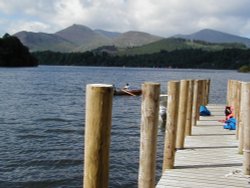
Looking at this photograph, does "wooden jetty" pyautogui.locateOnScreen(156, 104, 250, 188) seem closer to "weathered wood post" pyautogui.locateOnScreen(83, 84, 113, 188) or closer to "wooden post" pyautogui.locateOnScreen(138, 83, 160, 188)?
"wooden post" pyautogui.locateOnScreen(138, 83, 160, 188)

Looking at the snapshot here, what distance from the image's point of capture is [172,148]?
9.13 meters

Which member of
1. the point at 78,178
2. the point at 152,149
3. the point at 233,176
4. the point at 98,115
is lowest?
the point at 78,178

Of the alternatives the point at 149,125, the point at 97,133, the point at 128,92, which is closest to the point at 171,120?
the point at 149,125

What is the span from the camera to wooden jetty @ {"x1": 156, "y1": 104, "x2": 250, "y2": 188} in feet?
26.3

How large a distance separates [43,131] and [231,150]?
40.7 ft

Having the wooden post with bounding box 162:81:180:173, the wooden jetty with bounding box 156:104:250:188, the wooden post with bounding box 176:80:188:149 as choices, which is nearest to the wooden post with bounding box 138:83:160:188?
the wooden jetty with bounding box 156:104:250:188

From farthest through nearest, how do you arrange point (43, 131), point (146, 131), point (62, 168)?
point (43, 131)
point (62, 168)
point (146, 131)

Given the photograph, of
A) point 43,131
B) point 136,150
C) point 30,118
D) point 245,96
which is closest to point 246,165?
point 245,96

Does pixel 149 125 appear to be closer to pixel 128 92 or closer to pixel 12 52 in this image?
pixel 128 92

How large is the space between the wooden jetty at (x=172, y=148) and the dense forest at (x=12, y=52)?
133270mm

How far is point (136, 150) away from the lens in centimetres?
1678

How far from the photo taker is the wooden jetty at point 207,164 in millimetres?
8023

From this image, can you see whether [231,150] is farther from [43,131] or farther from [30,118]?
[30,118]

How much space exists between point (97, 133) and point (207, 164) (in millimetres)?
5155
